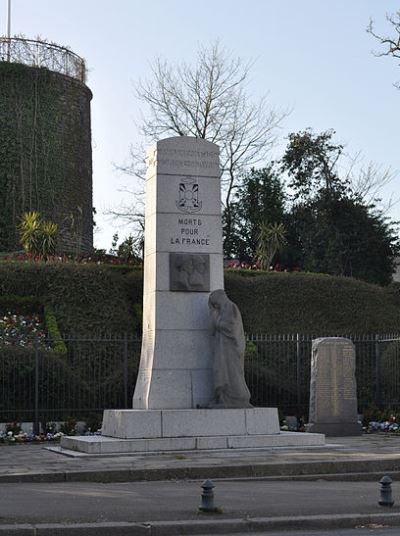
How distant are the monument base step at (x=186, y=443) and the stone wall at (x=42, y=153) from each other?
23.4 m

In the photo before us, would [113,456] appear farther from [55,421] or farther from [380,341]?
[380,341]

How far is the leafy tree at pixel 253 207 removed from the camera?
1811 inches

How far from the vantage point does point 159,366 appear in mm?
16781

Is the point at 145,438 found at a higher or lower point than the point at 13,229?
lower

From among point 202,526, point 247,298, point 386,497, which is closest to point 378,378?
point 247,298

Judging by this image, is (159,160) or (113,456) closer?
(113,456)

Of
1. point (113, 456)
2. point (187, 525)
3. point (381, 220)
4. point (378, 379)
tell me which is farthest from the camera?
point (381, 220)

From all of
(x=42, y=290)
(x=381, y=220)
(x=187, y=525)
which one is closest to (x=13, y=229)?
Result: (x=42, y=290)

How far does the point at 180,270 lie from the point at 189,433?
8.84 feet

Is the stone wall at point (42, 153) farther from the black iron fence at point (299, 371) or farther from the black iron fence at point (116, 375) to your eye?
the black iron fence at point (299, 371)

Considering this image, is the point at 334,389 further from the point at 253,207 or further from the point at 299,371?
the point at 253,207

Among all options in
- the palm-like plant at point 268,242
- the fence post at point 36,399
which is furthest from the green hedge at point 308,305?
the palm-like plant at point 268,242

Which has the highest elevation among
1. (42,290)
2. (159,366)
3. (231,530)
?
(42,290)

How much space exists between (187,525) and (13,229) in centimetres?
3031
